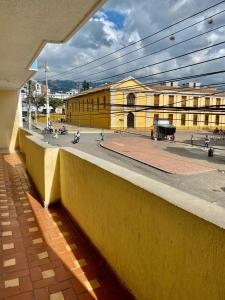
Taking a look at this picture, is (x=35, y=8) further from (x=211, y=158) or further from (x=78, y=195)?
(x=211, y=158)

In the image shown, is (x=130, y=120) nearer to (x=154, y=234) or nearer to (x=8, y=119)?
(x=8, y=119)

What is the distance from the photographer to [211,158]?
57.6ft

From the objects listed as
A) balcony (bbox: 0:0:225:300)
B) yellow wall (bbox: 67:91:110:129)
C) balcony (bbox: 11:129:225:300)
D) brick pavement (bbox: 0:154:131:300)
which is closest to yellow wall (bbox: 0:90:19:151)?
balcony (bbox: 0:0:225:300)

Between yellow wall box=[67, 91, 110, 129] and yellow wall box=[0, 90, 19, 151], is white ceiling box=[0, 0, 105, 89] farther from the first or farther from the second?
yellow wall box=[67, 91, 110, 129]

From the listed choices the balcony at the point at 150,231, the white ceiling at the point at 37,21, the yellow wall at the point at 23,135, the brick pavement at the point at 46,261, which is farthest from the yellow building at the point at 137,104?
the balcony at the point at 150,231

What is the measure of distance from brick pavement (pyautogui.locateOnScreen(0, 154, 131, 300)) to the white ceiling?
276 cm

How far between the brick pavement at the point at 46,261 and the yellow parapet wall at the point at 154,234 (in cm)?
23

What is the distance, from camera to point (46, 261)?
2.84m

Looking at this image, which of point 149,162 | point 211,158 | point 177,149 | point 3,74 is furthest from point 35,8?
point 177,149

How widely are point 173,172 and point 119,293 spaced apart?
11067mm

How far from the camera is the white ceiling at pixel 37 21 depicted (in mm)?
2396

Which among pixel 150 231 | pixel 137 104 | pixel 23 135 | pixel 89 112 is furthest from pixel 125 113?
pixel 150 231

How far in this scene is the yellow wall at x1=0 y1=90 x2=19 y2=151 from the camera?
973 centimetres

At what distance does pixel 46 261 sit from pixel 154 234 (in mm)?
1650
